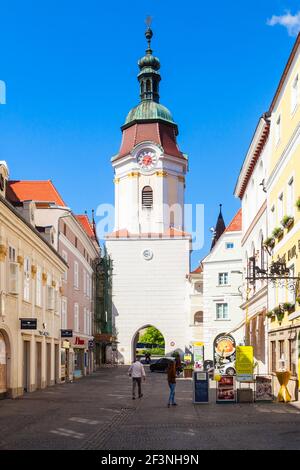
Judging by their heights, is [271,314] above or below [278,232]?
below

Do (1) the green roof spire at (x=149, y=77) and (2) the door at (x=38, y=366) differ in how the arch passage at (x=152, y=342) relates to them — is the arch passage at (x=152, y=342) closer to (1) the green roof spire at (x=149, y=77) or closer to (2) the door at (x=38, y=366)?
(1) the green roof spire at (x=149, y=77)

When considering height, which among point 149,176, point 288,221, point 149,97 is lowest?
point 288,221

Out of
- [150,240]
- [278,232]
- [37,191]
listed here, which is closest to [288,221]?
[278,232]

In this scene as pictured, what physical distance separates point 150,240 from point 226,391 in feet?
204

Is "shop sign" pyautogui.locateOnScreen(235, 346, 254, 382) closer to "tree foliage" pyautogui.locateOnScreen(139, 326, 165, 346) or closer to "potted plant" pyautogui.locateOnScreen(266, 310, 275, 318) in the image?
"potted plant" pyautogui.locateOnScreen(266, 310, 275, 318)

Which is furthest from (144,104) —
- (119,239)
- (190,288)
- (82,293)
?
(82,293)

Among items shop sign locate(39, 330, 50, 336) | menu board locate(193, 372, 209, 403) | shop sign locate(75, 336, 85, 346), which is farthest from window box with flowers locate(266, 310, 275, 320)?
shop sign locate(75, 336, 85, 346)

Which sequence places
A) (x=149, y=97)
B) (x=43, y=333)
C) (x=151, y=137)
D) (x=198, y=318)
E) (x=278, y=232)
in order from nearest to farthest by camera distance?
(x=278, y=232), (x=43, y=333), (x=198, y=318), (x=151, y=137), (x=149, y=97)

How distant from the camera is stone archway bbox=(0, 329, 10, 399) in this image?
95.2 feet

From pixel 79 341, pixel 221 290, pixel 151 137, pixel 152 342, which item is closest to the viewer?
pixel 79 341

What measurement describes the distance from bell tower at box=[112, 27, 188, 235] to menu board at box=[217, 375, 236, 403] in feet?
203

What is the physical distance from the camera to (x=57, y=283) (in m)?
43.9

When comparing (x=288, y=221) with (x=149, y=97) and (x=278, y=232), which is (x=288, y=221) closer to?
(x=278, y=232)

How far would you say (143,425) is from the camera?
19141 millimetres
